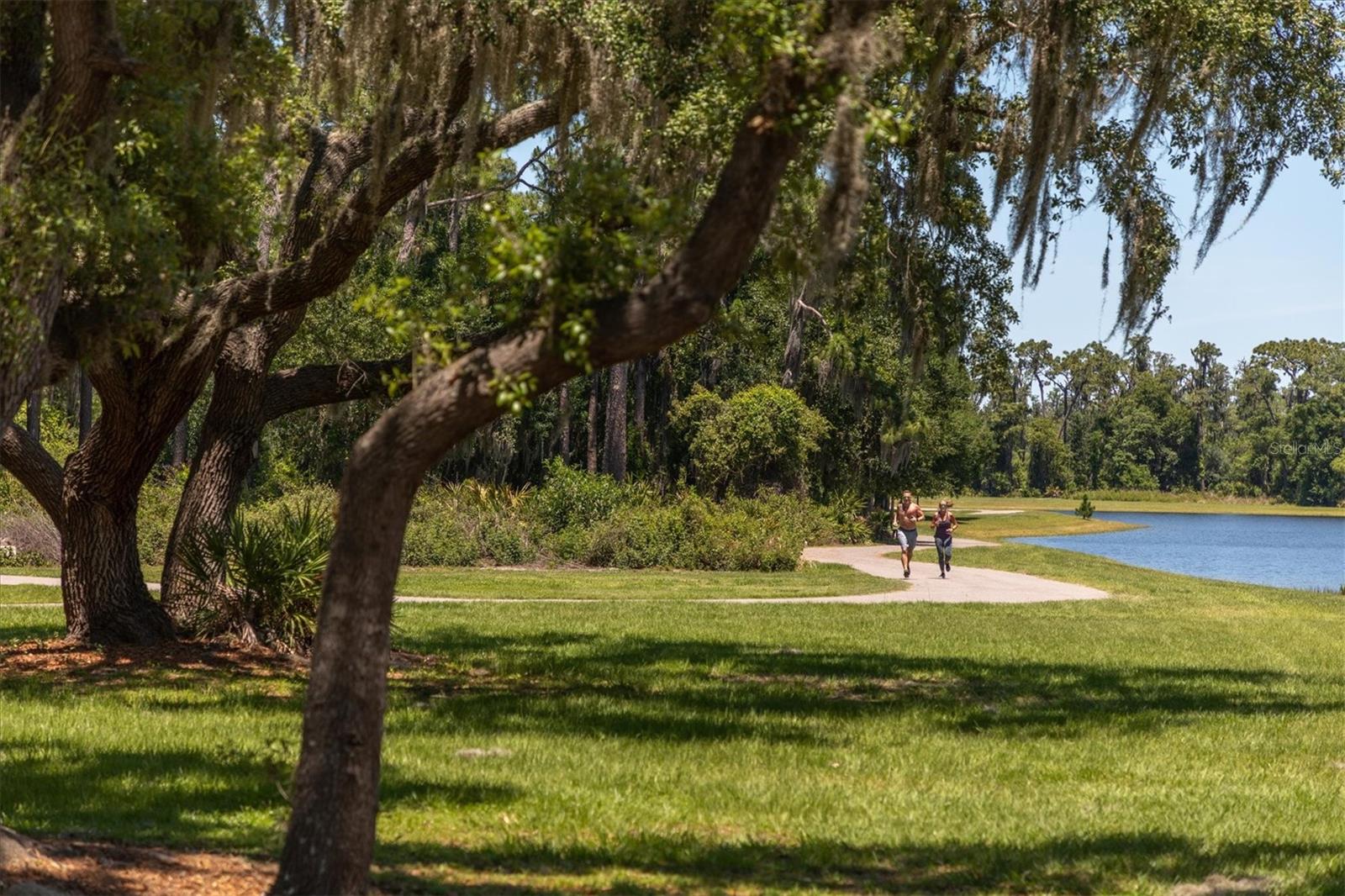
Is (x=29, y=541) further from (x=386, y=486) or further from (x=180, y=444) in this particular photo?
(x=386, y=486)

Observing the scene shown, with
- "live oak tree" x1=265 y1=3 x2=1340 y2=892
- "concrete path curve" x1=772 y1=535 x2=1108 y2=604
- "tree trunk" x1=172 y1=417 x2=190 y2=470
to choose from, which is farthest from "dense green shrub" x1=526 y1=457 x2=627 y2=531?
"live oak tree" x1=265 y1=3 x2=1340 y2=892

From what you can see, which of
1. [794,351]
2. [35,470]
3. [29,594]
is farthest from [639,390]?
[35,470]

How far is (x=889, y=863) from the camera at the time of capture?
25.0ft

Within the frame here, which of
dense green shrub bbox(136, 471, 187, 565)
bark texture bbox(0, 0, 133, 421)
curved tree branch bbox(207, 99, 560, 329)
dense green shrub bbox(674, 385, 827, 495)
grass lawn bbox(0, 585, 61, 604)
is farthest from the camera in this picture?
dense green shrub bbox(674, 385, 827, 495)

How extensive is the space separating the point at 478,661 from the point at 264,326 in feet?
12.2

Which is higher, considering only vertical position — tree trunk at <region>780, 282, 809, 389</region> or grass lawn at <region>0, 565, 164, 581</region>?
tree trunk at <region>780, 282, 809, 389</region>

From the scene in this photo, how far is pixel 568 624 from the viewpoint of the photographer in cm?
1916

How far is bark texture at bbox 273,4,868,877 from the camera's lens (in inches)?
226

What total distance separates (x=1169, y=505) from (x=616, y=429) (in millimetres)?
88118

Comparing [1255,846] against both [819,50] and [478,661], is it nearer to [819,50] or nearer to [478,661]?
[819,50]

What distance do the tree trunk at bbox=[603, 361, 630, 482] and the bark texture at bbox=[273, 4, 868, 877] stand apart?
33.4 metres

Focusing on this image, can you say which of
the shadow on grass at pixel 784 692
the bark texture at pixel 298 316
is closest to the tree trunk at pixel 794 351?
the shadow on grass at pixel 784 692

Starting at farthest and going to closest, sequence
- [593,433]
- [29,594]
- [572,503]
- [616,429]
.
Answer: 1. [593,433]
2. [616,429]
3. [572,503]
4. [29,594]

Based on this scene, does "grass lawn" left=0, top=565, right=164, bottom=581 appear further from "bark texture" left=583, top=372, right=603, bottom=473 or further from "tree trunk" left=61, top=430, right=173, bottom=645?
"bark texture" left=583, top=372, right=603, bottom=473
